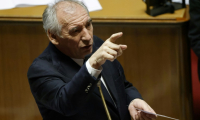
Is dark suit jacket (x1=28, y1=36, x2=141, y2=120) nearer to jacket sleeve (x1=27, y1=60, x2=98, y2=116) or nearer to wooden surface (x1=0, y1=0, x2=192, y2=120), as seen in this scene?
jacket sleeve (x1=27, y1=60, x2=98, y2=116)

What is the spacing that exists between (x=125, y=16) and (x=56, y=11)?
0.99m

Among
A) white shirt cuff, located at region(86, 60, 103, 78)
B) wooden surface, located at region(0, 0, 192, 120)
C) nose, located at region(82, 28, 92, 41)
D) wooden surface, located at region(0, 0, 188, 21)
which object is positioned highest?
nose, located at region(82, 28, 92, 41)

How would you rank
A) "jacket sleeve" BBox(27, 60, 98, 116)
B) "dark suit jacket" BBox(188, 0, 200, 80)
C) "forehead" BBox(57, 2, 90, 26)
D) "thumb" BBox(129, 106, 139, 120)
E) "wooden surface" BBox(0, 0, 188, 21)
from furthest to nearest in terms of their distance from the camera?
"wooden surface" BBox(0, 0, 188, 21) < "dark suit jacket" BBox(188, 0, 200, 80) < "thumb" BBox(129, 106, 139, 120) < "forehead" BBox(57, 2, 90, 26) < "jacket sleeve" BBox(27, 60, 98, 116)

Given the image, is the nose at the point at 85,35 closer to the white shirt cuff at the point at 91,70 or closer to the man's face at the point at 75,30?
the man's face at the point at 75,30

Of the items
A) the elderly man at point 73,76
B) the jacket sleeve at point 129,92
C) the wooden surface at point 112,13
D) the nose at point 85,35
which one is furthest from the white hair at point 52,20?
the wooden surface at point 112,13

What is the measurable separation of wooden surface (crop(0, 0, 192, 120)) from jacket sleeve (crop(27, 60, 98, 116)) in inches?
38.6

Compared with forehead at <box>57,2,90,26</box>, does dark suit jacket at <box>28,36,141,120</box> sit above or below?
below

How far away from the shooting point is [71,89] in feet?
3.75

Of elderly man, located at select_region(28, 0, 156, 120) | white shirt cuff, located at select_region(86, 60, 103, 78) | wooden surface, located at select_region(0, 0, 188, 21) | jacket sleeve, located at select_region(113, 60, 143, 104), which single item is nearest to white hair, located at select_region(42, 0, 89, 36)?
elderly man, located at select_region(28, 0, 156, 120)

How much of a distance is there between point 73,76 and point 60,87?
0.61ft

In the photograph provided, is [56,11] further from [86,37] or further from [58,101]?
[58,101]

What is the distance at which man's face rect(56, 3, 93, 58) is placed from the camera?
1.33 metres

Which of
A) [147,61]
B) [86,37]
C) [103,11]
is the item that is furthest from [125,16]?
[86,37]

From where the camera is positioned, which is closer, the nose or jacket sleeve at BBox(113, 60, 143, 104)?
the nose
